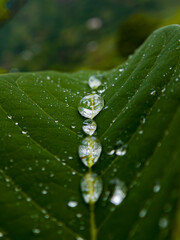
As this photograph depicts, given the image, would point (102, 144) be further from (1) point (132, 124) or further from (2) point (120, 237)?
(2) point (120, 237)

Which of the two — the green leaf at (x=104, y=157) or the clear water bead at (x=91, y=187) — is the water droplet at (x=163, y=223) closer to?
the green leaf at (x=104, y=157)

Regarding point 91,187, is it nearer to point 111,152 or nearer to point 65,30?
point 111,152

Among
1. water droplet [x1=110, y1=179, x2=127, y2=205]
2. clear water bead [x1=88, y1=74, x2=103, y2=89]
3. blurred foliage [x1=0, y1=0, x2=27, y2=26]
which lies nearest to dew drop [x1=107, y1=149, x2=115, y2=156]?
water droplet [x1=110, y1=179, x2=127, y2=205]

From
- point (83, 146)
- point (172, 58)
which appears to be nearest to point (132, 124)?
point (83, 146)

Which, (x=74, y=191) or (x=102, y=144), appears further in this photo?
(x=102, y=144)

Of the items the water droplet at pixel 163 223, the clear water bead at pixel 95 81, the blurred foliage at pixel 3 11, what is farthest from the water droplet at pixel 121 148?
the blurred foliage at pixel 3 11

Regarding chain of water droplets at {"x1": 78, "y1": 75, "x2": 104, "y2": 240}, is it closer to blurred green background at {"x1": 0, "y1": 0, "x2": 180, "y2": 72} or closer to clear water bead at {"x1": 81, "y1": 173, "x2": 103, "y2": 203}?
clear water bead at {"x1": 81, "y1": 173, "x2": 103, "y2": 203}
